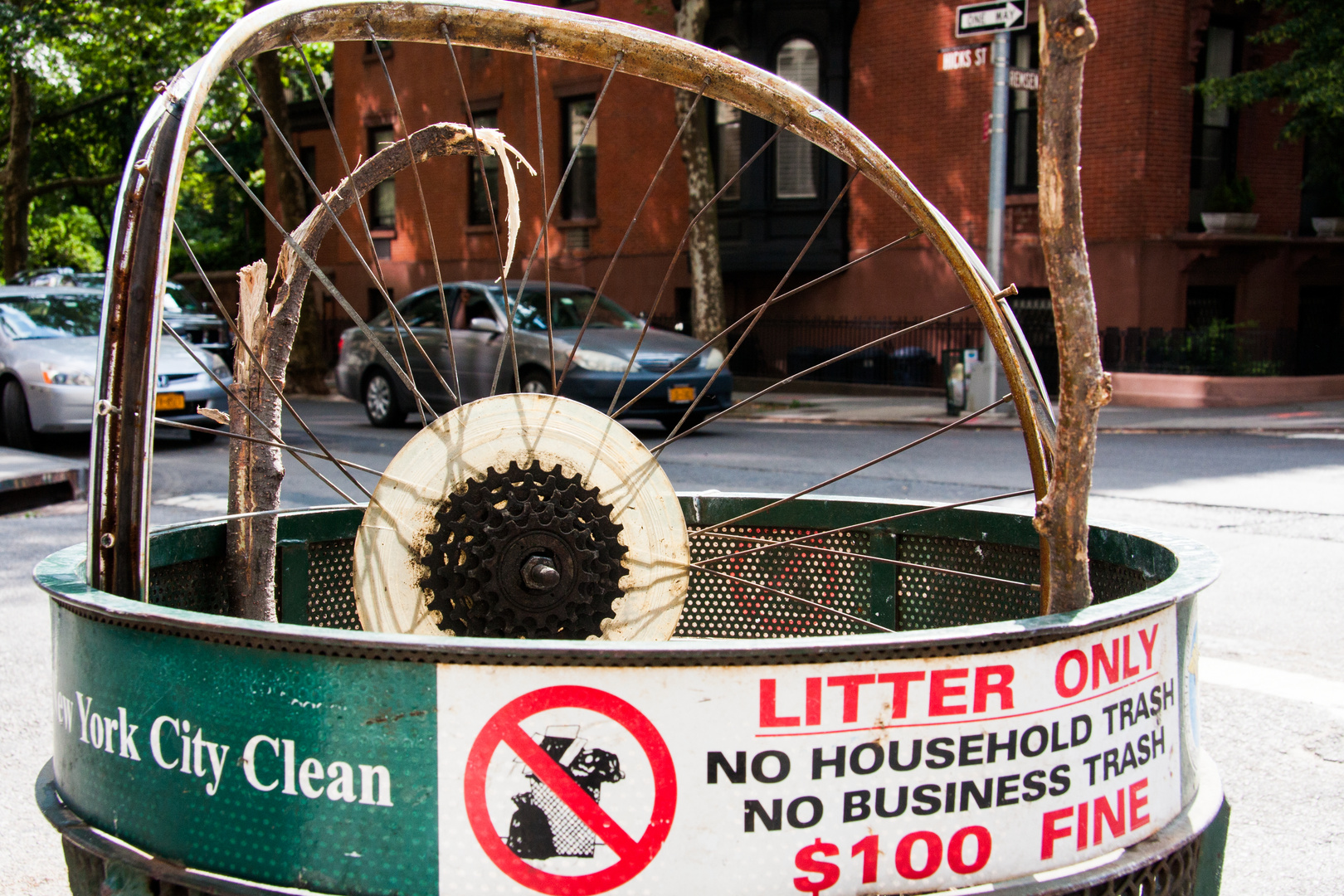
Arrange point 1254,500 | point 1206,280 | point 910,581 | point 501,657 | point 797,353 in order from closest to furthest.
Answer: point 501,657
point 910,581
point 1254,500
point 1206,280
point 797,353

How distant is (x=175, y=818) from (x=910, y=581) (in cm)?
227

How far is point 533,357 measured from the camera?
46.3 feet

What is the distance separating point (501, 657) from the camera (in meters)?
1.83

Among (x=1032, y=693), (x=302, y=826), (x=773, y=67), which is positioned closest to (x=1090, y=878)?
(x=1032, y=693)

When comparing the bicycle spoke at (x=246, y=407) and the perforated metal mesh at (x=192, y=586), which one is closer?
the bicycle spoke at (x=246, y=407)

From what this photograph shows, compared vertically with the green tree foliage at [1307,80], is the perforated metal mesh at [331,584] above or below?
below

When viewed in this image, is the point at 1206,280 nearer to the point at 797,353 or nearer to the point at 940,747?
the point at 797,353

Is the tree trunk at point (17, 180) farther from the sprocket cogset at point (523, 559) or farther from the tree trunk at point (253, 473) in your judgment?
the sprocket cogset at point (523, 559)

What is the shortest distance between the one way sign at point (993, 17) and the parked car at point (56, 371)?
919 cm

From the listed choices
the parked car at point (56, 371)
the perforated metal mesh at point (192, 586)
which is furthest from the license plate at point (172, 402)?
the perforated metal mesh at point (192, 586)

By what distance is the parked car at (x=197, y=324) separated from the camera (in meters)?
17.3

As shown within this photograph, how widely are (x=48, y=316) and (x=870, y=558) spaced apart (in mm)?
13324

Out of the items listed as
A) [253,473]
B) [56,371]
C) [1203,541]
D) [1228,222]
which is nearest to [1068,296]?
[253,473]

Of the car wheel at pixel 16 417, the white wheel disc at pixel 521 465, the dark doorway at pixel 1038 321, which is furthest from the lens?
the dark doorway at pixel 1038 321
